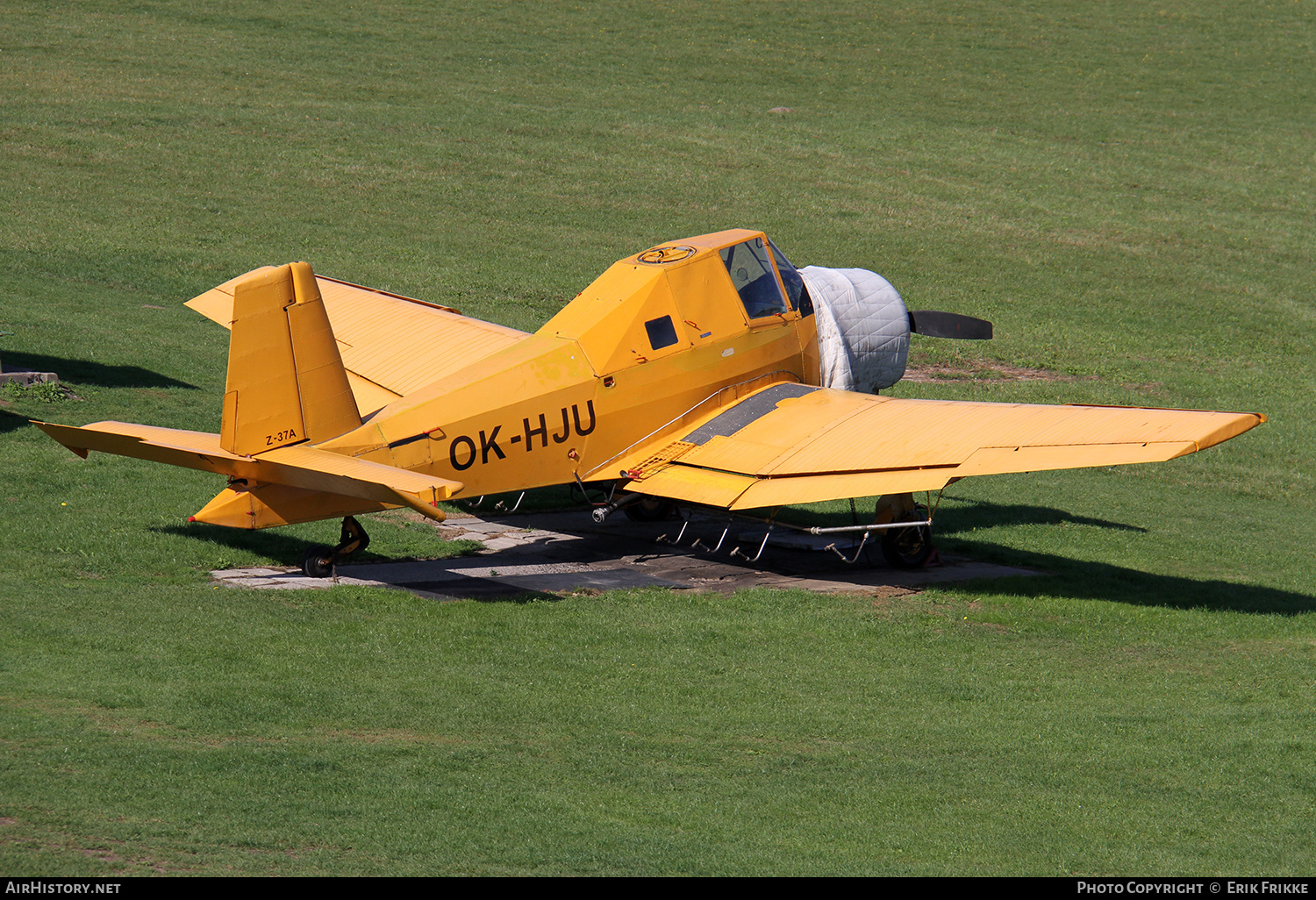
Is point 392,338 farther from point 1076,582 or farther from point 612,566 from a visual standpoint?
point 1076,582

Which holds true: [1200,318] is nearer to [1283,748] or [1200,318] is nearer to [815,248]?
[815,248]

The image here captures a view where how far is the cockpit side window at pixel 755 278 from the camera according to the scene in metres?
16.2

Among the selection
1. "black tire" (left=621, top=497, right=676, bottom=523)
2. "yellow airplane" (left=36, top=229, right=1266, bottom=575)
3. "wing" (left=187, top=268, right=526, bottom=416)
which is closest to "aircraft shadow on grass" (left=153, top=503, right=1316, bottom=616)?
"yellow airplane" (left=36, top=229, right=1266, bottom=575)

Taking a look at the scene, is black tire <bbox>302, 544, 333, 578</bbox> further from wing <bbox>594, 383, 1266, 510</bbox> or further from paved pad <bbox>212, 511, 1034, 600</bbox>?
wing <bbox>594, 383, 1266, 510</bbox>

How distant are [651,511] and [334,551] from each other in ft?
17.1

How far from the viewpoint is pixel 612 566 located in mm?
15078

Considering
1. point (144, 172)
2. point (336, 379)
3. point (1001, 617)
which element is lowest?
point (1001, 617)

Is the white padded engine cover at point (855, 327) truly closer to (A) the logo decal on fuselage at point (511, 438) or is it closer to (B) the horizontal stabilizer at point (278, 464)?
(A) the logo decal on fuselage at point (511, 438)

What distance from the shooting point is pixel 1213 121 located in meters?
48.4

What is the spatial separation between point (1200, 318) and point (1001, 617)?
Result: 21.4 meters
